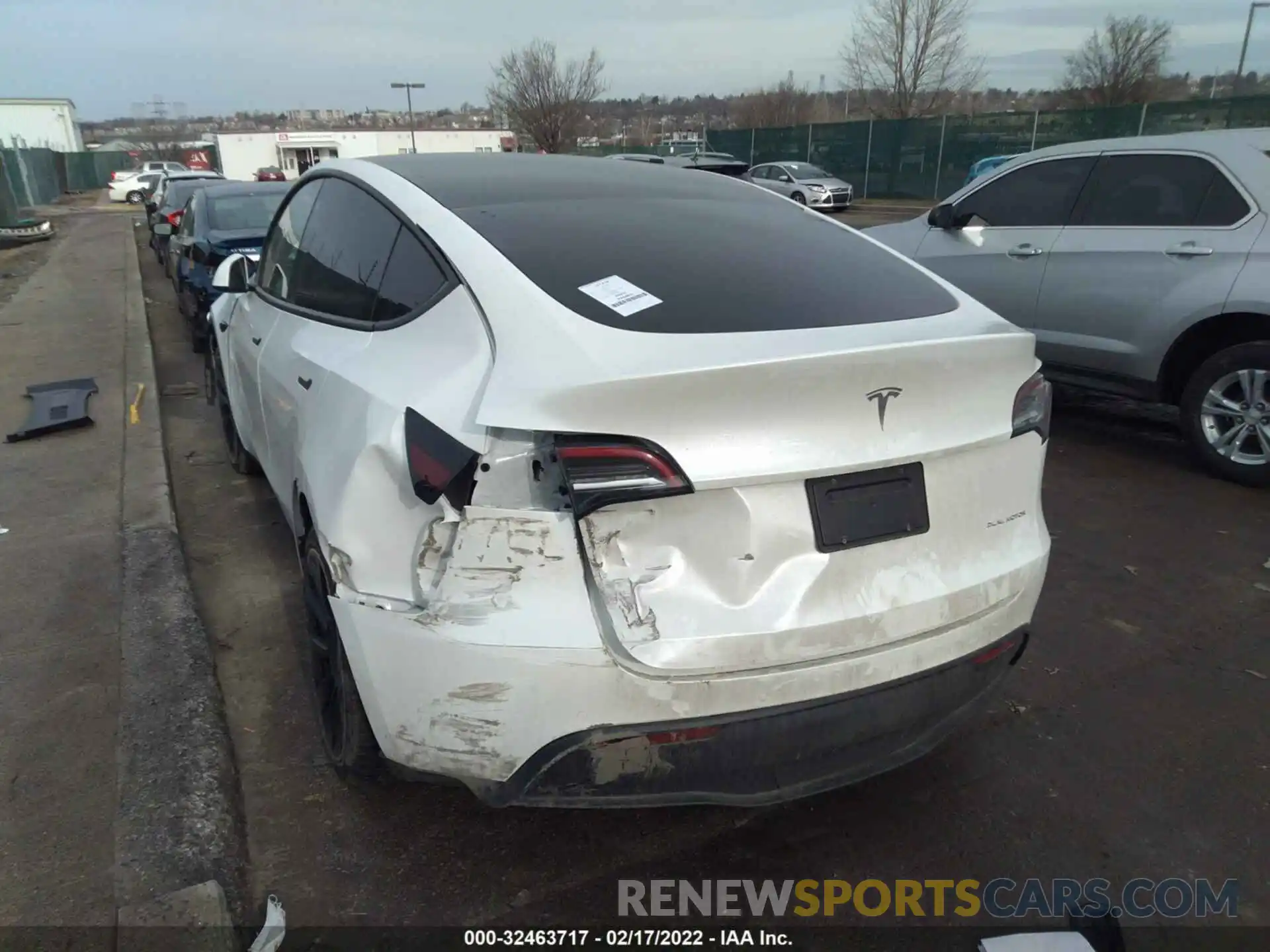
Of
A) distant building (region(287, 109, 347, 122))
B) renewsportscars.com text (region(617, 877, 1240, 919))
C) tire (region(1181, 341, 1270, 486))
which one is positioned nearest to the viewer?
renewsportscars.com text (region(617, 877, 1240, 919))

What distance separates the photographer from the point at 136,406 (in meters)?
6.60

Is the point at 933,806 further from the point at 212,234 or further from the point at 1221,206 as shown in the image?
the point at 212,234

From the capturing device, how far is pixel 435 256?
2479mm

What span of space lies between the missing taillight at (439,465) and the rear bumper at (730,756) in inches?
22.8

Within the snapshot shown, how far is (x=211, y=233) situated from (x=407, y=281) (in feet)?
24.3

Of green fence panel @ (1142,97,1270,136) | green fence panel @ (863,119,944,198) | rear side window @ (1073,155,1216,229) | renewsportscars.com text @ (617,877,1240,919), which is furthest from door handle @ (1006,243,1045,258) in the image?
green fence panel @ (863,119,944,198)

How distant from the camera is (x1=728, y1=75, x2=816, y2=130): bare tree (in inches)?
2263

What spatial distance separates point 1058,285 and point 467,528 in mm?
5076

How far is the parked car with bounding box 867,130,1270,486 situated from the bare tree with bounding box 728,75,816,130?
5392 centimetres

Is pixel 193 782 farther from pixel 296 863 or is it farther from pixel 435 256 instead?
pixel 435 256

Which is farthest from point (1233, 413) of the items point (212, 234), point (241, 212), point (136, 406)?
point (241, 212)

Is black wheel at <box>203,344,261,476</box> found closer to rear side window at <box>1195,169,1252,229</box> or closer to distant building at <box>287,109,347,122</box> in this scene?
rear side window at <box>1195,169,1252,229</box>

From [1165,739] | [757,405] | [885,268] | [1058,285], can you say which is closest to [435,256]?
Answer: [757,405]

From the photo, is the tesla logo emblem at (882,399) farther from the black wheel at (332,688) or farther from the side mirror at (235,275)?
the side mirror at (235,275)
